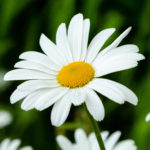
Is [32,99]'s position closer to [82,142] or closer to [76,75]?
[76,75]

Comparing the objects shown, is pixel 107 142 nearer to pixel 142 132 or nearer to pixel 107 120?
pixel 142 132

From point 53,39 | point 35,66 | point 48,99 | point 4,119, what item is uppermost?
point 53,39

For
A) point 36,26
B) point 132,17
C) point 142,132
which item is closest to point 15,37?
point 36,26

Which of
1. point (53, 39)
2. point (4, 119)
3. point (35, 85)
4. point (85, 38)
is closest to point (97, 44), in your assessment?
point (85, 38)

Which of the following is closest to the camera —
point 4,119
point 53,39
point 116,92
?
point 116,92

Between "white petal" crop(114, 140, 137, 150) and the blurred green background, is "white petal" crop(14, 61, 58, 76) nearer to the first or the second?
"white petal" crop(114, 140, 137, 150)
